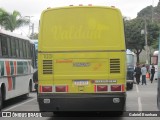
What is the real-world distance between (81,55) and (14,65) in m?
6.55

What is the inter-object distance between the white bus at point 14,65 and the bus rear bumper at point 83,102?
4.69 metres

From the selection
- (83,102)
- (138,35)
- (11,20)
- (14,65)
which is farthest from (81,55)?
(138,35)

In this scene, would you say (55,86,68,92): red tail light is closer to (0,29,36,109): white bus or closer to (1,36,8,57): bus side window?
(0,29,36,109): white bus

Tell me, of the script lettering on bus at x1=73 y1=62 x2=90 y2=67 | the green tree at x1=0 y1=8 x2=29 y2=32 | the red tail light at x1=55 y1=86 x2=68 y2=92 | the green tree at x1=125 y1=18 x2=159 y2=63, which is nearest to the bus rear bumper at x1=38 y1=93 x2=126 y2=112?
the red tail light at x1=55 y1=86 x2=68 y2=92

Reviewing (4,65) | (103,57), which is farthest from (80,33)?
(4,65)

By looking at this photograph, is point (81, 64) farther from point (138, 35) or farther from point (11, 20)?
point (138, 35)

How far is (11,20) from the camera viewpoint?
42.6 metres

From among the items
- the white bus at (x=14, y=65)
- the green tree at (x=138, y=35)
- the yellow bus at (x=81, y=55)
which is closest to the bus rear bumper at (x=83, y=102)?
the yellow bus at (x=81, y=55)

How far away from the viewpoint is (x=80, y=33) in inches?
→ 492

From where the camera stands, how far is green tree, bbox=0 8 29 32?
41.6 m

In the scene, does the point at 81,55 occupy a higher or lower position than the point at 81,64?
higher

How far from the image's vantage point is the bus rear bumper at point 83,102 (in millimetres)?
12109

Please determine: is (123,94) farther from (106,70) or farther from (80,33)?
(80,33)

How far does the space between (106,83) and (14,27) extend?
105 feet
